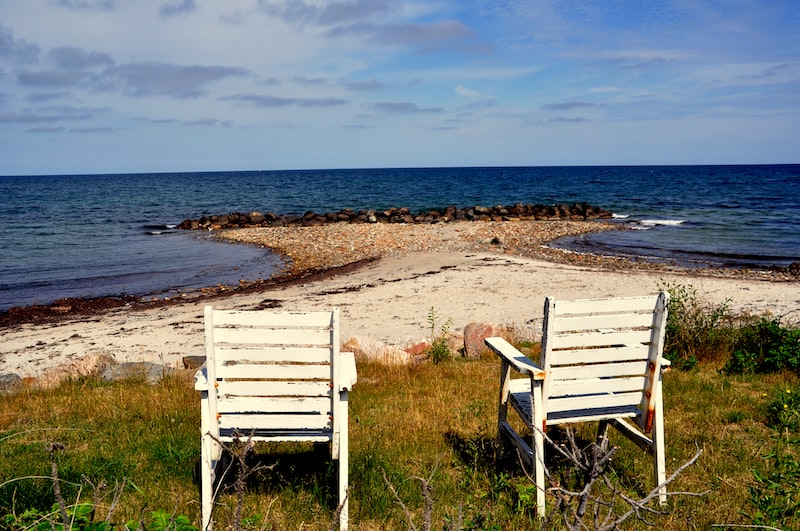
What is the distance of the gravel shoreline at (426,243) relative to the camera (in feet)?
62.2

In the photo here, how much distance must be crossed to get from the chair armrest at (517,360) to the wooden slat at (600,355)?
0.42 ft

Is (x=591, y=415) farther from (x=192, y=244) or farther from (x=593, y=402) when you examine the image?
(x=192, y=244)

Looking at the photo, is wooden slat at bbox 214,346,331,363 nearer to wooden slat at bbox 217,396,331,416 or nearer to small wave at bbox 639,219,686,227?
wooden slat at bbox 217,396,331,416

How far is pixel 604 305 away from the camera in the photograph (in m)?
3.75

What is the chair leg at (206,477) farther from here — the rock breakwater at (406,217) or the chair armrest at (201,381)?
the rock breakwater at (406,217)

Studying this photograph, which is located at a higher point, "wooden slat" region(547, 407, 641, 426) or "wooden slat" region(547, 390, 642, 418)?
"wooden slat" region(547, 390, 642, 418)

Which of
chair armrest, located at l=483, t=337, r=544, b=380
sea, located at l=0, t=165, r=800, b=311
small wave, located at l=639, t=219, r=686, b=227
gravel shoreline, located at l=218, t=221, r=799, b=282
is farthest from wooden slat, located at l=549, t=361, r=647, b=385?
small wave, located at l=639, t=219, r=686, b=227

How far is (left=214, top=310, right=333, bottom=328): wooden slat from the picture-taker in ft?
11.5

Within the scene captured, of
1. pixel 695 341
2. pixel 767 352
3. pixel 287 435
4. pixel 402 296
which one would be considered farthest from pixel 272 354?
pixel 402 296

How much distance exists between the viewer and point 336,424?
3695 mm

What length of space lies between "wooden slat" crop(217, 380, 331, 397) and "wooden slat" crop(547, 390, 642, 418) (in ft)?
4.85

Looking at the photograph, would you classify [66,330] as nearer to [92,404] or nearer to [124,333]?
[124,333]

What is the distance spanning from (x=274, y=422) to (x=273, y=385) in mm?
234

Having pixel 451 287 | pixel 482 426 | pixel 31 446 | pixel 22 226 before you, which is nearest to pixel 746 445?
pixel 482 426
